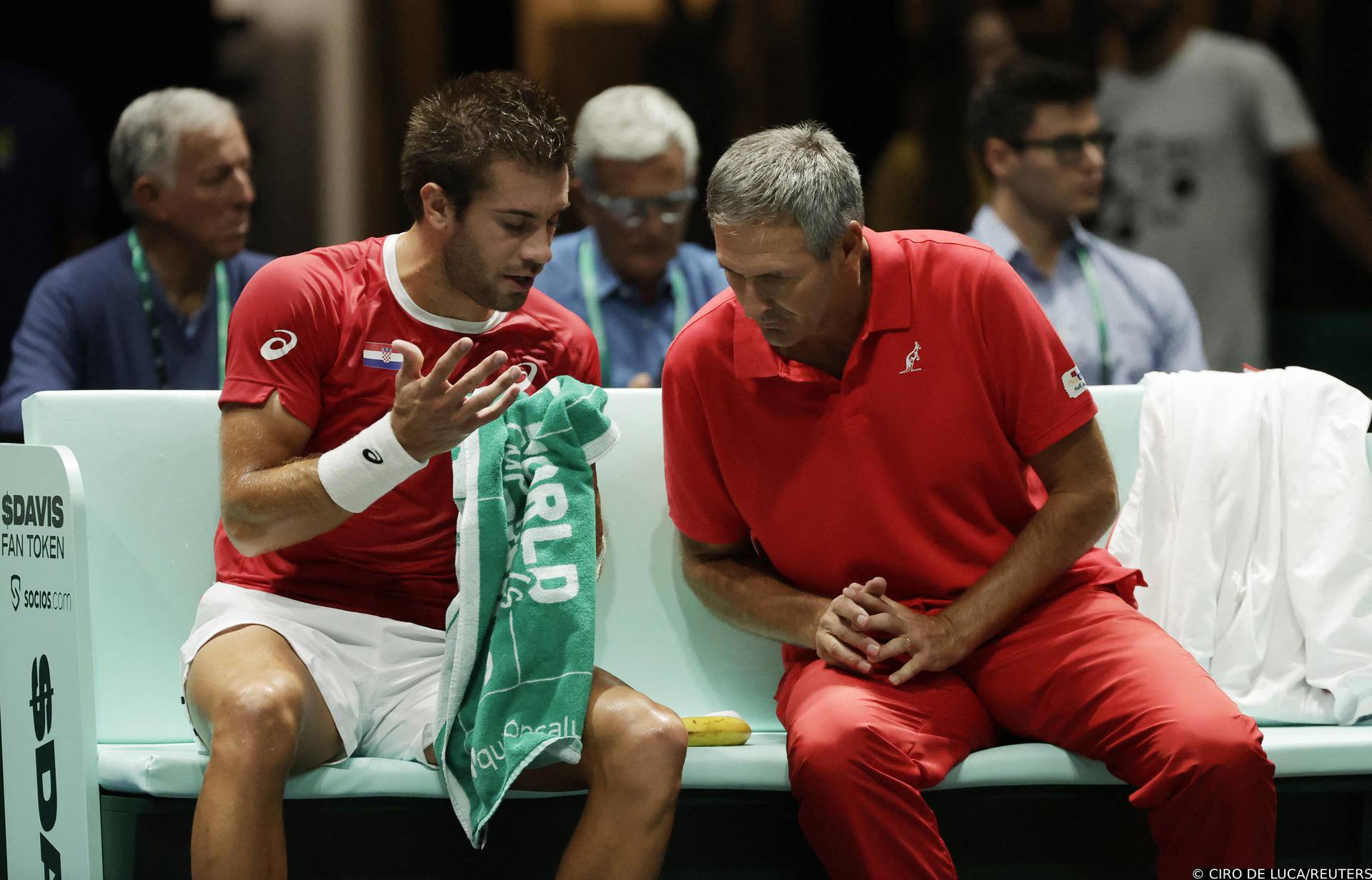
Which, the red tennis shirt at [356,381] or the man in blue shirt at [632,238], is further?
the man in blue shirt at [632,238]

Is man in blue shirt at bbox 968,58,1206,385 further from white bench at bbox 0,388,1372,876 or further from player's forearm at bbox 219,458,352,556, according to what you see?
player's forearm at bbox 219,458,352,556

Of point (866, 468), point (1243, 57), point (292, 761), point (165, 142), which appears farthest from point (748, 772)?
point (1243, 57)

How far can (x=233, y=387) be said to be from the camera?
2.44m

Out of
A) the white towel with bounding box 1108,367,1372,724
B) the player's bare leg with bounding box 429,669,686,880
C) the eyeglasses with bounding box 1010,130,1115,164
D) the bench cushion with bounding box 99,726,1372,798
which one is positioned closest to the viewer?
the player's bare leg with bounding box 429,669,686,880

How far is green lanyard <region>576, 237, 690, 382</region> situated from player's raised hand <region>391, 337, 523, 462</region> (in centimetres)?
148

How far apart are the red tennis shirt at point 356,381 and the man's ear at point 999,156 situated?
71.2 inches

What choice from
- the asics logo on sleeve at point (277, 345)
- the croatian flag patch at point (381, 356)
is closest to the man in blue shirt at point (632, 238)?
the croatian flag patch at point (381, 356)

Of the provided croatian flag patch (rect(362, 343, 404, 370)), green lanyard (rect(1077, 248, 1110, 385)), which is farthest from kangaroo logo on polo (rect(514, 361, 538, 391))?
green lanyard (rect(1077, 248, 1110, 385))

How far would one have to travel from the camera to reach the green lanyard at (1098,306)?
3.83 metres

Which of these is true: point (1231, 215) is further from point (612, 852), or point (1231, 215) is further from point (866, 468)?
point (612, 852)

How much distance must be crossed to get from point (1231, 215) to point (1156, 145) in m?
0.37

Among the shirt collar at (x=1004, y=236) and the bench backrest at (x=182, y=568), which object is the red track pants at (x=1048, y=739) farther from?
the shirt collar at (x=1004, y=236)

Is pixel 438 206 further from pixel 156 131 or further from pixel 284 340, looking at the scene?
pixel 156 131

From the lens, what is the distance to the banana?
96.6 inches
